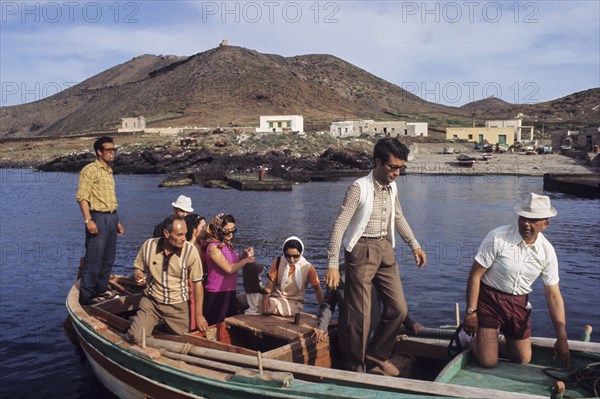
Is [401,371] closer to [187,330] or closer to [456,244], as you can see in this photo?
[187,330]

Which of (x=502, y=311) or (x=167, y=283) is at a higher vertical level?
(x=167, y=283)

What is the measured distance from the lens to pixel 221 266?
794 centimetres

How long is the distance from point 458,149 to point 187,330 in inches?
3162

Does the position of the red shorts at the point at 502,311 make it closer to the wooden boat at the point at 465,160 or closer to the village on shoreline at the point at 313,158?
the village on shoreline at the point at 313,158

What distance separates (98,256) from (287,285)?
3.38 m

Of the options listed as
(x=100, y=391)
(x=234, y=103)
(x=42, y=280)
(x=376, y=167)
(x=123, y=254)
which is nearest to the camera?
(x=376, y=167)

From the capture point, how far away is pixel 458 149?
Result: 8331cm

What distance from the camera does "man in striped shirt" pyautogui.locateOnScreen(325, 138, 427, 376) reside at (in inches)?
244

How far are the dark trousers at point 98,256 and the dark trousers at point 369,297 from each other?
473 centimetres

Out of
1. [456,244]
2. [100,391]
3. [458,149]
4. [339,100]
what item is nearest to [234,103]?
[339,100]

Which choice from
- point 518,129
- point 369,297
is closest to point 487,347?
point 369,297

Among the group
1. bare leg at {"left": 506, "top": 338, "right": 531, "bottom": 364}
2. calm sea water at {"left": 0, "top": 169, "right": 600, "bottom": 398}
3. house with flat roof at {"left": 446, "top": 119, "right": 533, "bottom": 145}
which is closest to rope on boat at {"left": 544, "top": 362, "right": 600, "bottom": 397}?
bare leg at {"left": 506, "top": 338, "right": 531, "bottom": 364}

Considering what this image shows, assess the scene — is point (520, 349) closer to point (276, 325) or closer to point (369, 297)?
point (369, 297)

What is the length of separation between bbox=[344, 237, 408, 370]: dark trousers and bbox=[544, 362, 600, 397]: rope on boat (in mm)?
1773
